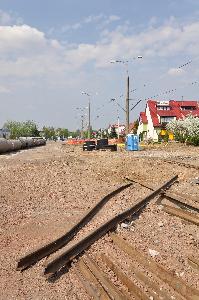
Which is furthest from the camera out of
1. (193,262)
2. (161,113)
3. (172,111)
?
(172,111)

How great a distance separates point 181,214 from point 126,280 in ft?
13.1

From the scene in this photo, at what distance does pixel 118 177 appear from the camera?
15.8 meters

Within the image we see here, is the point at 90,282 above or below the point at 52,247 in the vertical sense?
below

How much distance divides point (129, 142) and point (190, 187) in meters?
21.9

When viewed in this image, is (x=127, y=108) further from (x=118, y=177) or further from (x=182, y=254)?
(x=182, y=254)

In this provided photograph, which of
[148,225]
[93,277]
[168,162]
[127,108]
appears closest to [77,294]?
[93,277]

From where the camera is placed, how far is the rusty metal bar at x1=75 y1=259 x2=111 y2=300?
17.9 feet

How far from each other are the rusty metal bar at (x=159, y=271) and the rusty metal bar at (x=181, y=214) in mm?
2212

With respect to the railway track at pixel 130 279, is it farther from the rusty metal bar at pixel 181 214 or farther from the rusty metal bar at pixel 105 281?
the rusty metal bar at pixel 181 214

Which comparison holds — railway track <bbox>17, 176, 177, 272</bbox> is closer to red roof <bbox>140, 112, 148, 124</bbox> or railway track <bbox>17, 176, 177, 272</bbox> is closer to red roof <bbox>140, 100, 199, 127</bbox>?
red roof <bbox>140, 100, 199, 127</bbox>

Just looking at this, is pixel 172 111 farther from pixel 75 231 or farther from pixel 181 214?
pixel 75 231

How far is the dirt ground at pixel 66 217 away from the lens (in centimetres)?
606

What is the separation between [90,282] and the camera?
5.89 m

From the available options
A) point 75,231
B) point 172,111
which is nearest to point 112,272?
point 75,231
